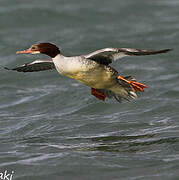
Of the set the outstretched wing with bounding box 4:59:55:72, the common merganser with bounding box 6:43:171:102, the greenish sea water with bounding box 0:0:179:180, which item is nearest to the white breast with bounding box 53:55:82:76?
the common merganser with bounding box 6:43:171:102

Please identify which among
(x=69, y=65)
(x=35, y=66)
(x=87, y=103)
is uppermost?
(x=69, y=65)

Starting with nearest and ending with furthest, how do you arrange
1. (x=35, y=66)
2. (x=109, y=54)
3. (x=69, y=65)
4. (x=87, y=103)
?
(x=69, y=65), (x=109, y=54), (x=35, y=66), (x=87, y=103)

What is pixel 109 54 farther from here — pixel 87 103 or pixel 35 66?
pixel 87 103

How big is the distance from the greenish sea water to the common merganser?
2.37 feet

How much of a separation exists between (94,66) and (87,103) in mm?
2986

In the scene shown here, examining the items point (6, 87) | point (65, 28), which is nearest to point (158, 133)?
point (6, 87)

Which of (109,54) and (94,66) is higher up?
(109,54)

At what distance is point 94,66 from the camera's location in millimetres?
8758

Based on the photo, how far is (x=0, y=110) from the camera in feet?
38.0

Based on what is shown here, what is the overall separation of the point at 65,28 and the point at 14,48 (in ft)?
8.30

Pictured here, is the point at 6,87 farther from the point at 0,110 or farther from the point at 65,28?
the point at 65,28

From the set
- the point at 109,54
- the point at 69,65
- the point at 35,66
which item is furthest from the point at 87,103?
the point at 69,65

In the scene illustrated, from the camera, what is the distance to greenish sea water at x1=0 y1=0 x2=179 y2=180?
7.36 m

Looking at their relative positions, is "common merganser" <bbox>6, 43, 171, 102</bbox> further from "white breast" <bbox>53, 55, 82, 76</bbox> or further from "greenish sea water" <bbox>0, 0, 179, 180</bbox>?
"greenish sea water" <bbox>0, 0, 179, 180</bbox>
